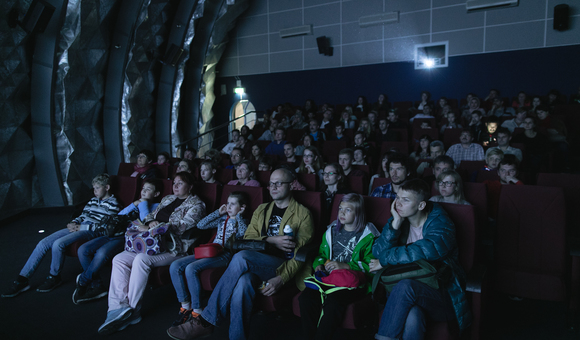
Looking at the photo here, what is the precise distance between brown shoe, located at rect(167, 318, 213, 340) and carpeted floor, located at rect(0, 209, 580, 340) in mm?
72

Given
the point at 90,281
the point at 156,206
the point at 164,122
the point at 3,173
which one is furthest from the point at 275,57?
the point at 90,281

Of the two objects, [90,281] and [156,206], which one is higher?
[156,206]

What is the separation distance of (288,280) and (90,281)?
164 cm

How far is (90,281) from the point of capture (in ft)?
9.77

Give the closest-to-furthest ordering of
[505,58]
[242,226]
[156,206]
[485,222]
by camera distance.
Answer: [485,222] → [242,226] → [156,206] → [505,58]

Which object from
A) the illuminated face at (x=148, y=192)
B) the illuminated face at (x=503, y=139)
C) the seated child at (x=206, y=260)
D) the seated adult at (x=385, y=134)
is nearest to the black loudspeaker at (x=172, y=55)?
the seated adult at (x=385, y=134)

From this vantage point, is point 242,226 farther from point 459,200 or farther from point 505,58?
point 505,58

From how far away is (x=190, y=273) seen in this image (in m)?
2.53

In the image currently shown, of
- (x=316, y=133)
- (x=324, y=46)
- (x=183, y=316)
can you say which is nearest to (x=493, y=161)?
(x=183, y=316)

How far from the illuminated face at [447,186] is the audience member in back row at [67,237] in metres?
2.73

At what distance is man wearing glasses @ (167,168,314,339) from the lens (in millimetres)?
2279

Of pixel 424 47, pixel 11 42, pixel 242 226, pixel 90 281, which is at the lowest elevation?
pixel 90 281

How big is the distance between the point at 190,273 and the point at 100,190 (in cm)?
156

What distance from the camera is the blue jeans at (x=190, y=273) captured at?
8.30ft
